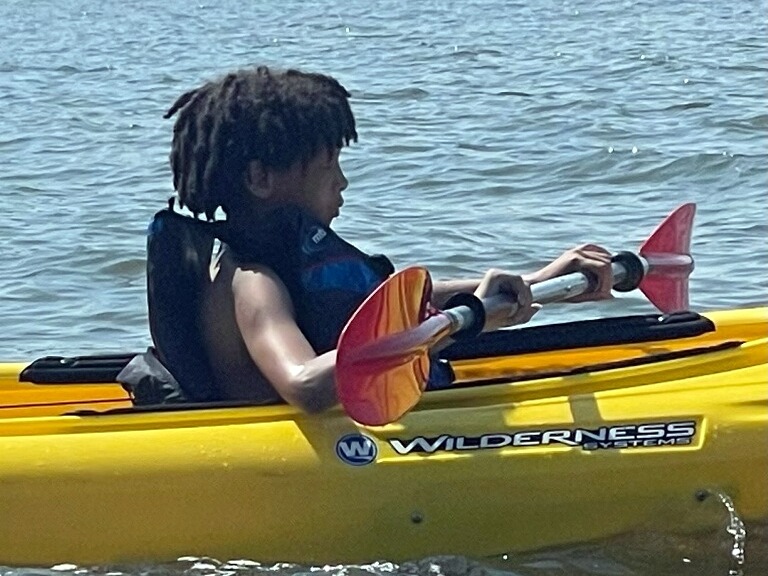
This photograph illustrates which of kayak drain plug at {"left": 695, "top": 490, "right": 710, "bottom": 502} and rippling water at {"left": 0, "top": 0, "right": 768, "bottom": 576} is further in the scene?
rippling water at {"left": 0, "top": 0, "right": 768, "bottom": 576}

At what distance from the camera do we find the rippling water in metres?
5.93

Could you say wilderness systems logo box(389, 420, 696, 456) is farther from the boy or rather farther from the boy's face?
the boy's face

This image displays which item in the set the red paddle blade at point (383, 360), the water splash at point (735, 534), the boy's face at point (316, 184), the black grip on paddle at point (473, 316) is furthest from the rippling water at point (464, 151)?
the boy's face at point (316, 184)

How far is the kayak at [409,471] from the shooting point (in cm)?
324

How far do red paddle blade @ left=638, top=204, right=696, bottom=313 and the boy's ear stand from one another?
988 millimetres

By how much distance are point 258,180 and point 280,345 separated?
338 millimetres

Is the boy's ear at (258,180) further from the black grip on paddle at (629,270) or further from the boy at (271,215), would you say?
the black grip on paddle at (629,270)

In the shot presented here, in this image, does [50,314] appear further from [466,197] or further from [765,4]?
[765,4]

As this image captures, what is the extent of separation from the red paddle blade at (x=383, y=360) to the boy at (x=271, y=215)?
0.40 ft

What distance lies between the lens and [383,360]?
10.2ft

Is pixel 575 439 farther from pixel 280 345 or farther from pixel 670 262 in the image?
pixel 670 262

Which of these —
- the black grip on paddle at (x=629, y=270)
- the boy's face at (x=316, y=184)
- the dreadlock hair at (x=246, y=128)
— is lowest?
the black grip on paddle at (x=629, y=270)

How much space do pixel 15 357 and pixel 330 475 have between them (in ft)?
8.26

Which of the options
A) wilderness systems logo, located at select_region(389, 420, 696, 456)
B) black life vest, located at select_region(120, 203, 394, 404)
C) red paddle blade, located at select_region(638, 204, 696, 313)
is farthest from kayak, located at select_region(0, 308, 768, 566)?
red paddle blade, located at select_region(638, 204, 696, 313)
